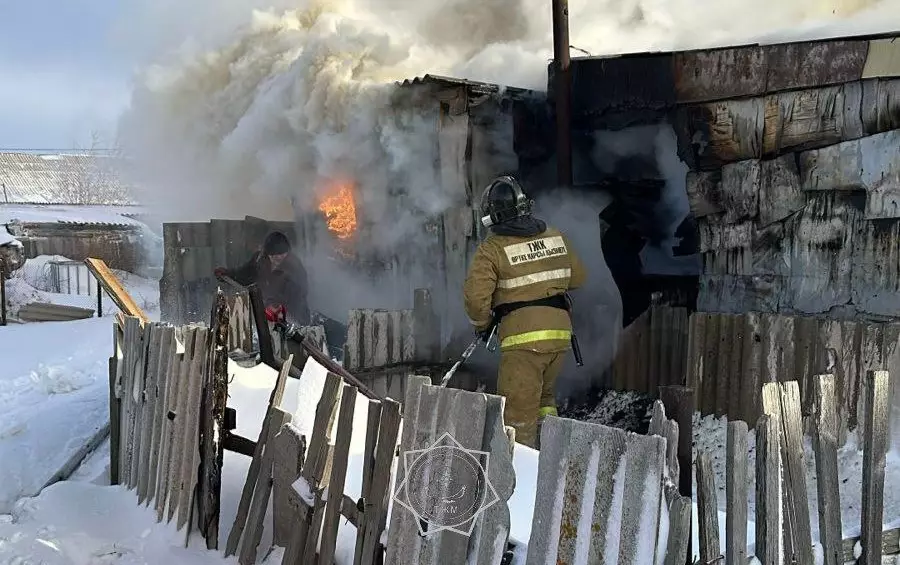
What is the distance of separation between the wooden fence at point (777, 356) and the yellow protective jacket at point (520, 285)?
1.18 meters

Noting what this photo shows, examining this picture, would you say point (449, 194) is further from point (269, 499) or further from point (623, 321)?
point (269, 499)

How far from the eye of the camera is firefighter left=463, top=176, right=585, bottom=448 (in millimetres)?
4898

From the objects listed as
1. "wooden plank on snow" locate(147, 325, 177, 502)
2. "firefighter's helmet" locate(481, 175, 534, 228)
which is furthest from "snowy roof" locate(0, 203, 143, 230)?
"firefighter's helmet" locate(481, 175, 534, 228)

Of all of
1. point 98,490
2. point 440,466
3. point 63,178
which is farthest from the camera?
point 63,178

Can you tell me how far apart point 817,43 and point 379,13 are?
8647mm

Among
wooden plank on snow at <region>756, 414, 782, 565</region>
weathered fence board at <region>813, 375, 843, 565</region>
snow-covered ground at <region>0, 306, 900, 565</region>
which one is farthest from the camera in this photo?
snow-covered ground at <region>0, 306, 900, 565</region>

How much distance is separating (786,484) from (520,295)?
9.42 ft

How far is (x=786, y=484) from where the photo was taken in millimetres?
2184

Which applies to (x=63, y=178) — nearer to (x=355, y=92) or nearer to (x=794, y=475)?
(x=355, y=92)

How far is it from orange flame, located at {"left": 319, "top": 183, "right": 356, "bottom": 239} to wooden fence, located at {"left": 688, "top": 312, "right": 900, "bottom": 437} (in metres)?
5.72

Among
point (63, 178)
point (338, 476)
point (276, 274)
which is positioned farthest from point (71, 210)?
point (338, 476)

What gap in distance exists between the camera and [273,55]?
1146 cm

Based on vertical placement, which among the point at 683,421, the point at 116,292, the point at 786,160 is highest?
the point at 786,160

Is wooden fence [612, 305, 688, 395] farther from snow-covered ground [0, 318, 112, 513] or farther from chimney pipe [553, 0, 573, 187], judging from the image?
snow-covered ground [0, 318, 112, 513]
